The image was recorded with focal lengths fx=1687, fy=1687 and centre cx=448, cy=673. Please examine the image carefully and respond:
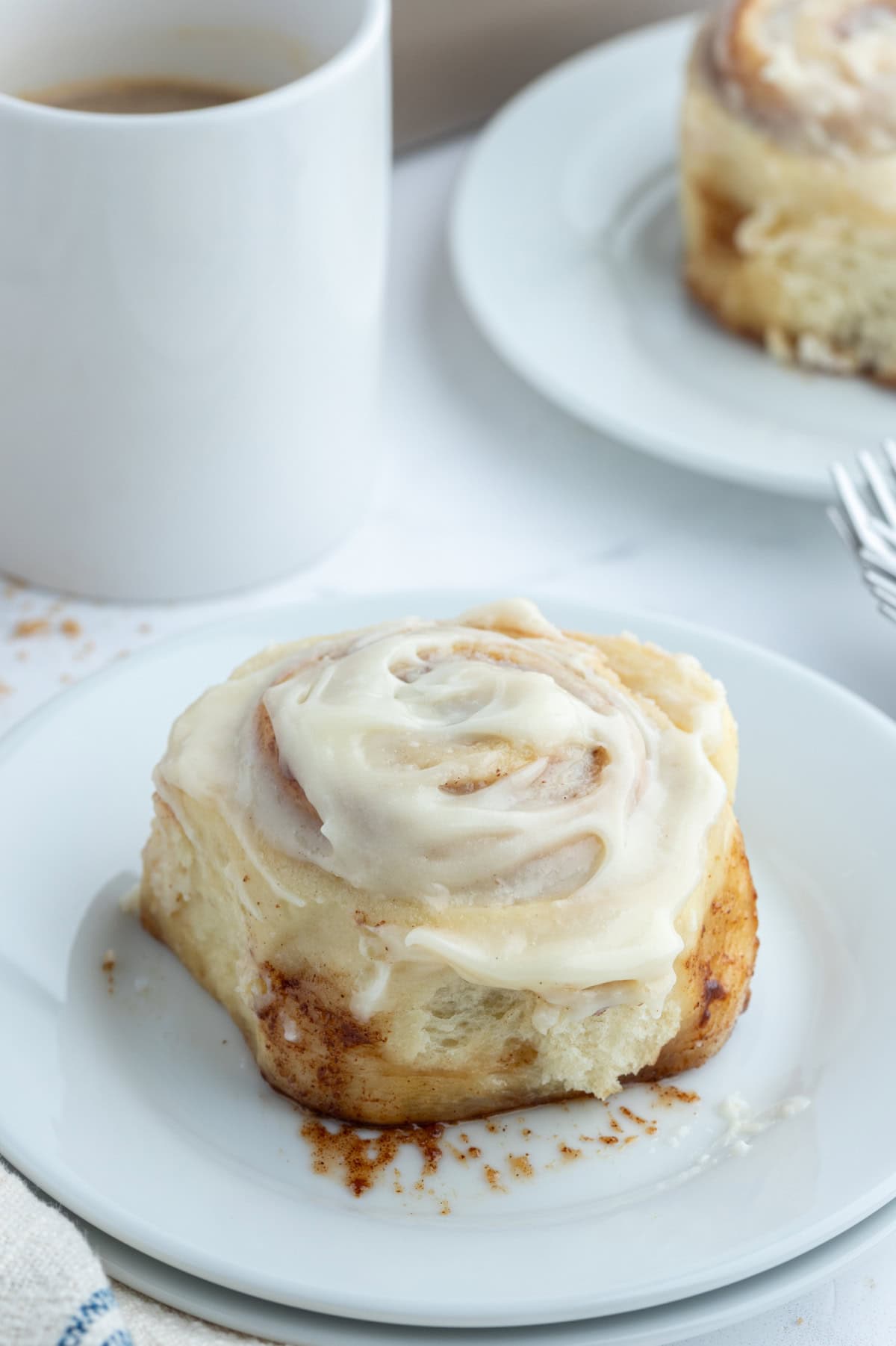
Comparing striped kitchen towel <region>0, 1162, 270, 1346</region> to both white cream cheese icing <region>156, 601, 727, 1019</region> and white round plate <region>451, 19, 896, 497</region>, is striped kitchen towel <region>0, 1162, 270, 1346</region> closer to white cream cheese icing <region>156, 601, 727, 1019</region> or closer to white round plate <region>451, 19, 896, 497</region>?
white cream cheese icing <region>156, 601, 727, 1019</region>

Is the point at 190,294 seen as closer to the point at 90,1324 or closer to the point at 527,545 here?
the point at 527,545

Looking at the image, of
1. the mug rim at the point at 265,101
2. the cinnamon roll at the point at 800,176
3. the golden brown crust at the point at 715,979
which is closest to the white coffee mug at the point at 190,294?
the mug rim at the point at 265,101

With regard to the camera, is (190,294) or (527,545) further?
(527,545)

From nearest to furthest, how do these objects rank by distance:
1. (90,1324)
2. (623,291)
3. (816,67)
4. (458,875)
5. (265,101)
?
1. (90,1324)
2. (458,875)
3. (265,101)
4. (816,67)
5. (623,291)

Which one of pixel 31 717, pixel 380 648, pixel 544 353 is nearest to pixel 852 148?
pixel 544 353

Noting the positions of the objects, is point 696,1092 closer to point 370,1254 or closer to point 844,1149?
point 844,1149

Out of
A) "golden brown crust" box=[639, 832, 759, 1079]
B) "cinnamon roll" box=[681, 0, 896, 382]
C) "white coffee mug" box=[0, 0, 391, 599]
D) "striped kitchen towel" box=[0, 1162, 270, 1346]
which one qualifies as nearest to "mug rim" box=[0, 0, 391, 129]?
"white coffee mug" box=[0, 0, 391, 599]

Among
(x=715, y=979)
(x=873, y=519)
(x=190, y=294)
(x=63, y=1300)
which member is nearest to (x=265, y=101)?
(x=190, y=294)
